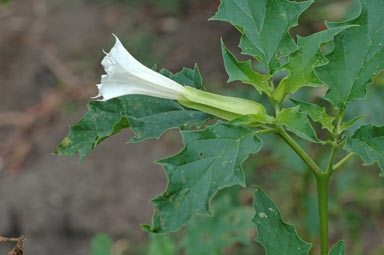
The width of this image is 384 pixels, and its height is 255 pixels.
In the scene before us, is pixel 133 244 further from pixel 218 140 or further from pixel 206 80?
pixel 218 140

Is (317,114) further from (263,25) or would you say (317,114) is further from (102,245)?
(102,245)

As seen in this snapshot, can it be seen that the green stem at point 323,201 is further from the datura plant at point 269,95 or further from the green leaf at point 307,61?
the green leaf at point 307,61

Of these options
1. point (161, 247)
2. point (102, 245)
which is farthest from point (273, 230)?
point (102, 245)

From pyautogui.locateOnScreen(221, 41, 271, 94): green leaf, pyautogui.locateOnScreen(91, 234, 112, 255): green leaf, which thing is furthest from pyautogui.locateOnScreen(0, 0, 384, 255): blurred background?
pyautogui.locateOnScreen(221, 41, 271, 94): green leaf

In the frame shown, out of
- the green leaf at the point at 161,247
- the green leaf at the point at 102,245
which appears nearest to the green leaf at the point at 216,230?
the green leaf at the point at 161,247

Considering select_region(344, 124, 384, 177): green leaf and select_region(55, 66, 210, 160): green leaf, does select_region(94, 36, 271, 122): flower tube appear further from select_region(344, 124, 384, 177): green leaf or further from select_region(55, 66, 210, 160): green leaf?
select_region(344, 124, 384, 177): green leaf

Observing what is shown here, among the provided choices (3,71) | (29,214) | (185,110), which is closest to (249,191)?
(29,214)
